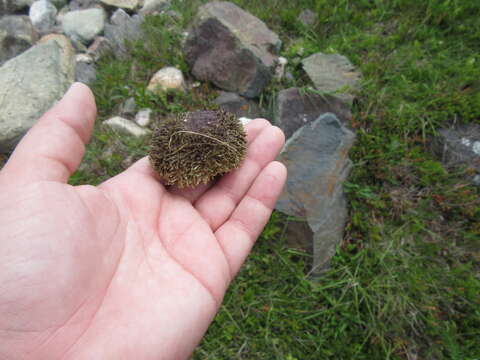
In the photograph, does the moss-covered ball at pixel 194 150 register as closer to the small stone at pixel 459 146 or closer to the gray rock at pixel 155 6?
the small stone at pixel 459 146

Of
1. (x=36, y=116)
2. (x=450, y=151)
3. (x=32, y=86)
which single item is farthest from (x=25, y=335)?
(x=450, y=151)

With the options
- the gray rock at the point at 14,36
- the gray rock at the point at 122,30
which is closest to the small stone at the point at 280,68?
the gray rock at the point at 122,30

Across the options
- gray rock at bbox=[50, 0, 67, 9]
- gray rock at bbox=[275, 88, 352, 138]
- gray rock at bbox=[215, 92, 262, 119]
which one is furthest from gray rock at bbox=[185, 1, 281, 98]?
gray rock at bbox=[50, 0, 67, 9]

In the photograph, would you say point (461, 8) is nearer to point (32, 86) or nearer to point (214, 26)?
point (214, 26)

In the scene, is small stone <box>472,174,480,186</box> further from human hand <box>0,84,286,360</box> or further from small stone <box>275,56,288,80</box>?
small stone <box>275,56,288,80</box>

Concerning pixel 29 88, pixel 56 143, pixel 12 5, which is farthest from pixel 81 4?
pixel 56 143
